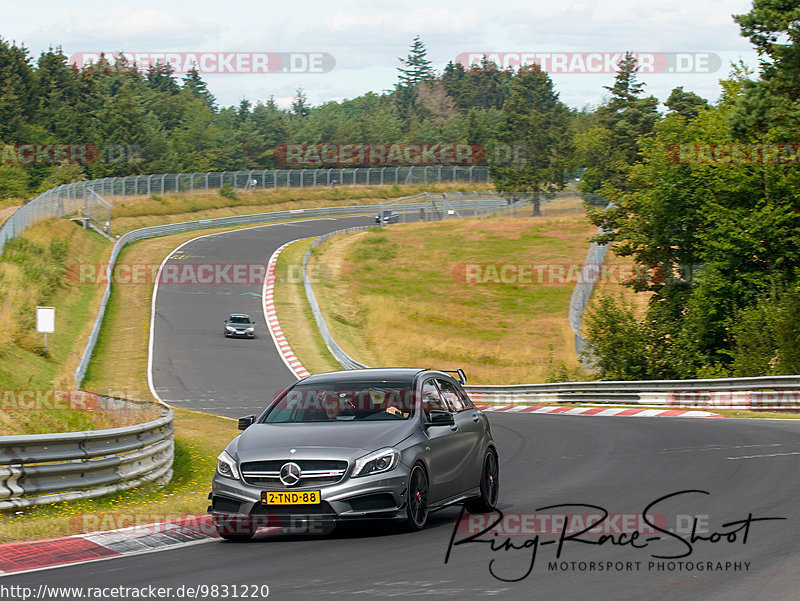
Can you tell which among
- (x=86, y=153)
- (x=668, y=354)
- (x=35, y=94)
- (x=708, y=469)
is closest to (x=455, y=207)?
(x=86, y=153)

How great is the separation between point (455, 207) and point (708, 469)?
288 ft

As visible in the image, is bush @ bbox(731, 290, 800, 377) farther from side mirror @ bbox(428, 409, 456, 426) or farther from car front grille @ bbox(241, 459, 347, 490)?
car front grille @ bbox(241, 459, 347, 490)

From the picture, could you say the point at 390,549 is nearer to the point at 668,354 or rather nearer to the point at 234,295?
the point at 668,354

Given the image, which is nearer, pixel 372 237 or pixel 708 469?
pixel 708 469

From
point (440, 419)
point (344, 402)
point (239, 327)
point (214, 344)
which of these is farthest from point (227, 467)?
point (239, 327)

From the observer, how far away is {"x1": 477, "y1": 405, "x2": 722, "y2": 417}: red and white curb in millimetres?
26434

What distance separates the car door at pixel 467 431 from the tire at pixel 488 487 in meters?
0.13

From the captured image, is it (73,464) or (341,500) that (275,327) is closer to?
(73,464)

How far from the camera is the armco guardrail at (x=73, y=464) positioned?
10.4 m

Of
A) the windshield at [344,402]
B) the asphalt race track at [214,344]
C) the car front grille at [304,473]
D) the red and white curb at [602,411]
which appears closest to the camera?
the car front grille at [304,473]

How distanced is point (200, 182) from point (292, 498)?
81.5 m

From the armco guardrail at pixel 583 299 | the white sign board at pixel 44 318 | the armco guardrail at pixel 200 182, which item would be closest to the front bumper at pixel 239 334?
the armco guardrail at pixel 200 182

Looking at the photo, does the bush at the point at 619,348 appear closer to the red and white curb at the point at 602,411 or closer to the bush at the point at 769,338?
the red and white curb at the point at 602,411

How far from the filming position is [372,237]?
76.5 metres
